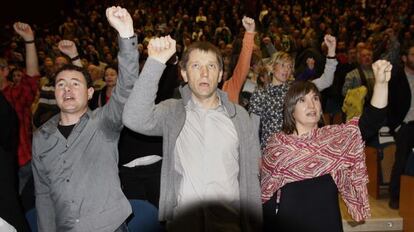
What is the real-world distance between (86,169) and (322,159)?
3.96ft

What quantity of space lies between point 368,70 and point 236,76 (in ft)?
10.6

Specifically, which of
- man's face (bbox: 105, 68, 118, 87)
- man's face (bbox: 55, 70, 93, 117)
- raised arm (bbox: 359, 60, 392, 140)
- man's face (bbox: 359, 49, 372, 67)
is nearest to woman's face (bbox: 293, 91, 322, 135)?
raised arm (bbox: 359, 60, 392, 140)

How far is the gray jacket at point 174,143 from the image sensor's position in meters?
2.36

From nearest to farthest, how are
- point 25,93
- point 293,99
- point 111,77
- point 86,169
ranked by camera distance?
point 86,169
point 293,99
point 25,93
point 111,77

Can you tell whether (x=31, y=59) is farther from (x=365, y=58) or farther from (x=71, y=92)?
(x=365, y=58)

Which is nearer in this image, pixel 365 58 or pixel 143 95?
pixel 143 95

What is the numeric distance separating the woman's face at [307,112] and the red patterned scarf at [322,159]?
5 centimetres

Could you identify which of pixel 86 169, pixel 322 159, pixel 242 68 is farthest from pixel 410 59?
pixel 86 169

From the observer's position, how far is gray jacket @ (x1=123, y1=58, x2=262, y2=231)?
2.36 meters

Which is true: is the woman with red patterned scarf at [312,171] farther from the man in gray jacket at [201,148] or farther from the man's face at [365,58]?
the man's face at [365,58]

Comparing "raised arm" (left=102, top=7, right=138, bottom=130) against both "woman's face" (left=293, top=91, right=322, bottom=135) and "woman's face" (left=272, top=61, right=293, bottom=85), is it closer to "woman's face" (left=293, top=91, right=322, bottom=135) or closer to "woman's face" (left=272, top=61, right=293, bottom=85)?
"woman's face" (left=293, top=91, right=322, bottom=135)

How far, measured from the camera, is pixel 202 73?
2508 mm

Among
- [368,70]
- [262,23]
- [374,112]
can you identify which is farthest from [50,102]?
[262,23]

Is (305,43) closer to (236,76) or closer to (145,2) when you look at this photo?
(236,76)
